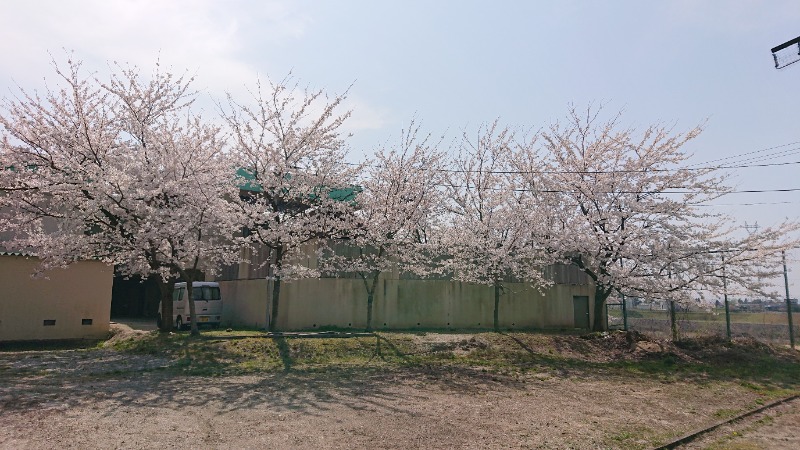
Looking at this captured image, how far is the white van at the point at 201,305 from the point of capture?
1962 centimetres

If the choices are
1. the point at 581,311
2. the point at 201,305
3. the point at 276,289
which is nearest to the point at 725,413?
the point at 276,289

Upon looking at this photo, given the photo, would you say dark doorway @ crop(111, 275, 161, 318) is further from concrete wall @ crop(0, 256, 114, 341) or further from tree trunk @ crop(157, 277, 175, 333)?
tree trunk @ crop(157, 277, 175, 333)

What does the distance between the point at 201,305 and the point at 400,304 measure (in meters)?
7.14

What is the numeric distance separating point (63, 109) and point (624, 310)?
745 inches

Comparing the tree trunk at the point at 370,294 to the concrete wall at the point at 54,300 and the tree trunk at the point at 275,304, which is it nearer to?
the tree trunk at the point at 275,304

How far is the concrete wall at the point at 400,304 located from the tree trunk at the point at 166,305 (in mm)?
2874

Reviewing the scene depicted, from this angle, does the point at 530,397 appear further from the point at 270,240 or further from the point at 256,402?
the point at 270,240

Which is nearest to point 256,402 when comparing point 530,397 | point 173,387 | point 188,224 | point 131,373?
point 173,387

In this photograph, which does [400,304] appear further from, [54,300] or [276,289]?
[54,300]

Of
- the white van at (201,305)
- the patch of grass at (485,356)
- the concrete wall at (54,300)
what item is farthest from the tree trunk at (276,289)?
the concrete wall at (54,300)

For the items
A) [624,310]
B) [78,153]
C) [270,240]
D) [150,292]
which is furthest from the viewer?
[150,292]

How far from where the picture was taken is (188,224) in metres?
14.6

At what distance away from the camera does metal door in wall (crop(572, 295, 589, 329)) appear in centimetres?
2294

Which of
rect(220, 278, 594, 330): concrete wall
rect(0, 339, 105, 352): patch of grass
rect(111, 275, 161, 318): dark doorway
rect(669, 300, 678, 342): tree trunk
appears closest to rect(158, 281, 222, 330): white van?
rect(220, 278, 594, 330): concrete wall
